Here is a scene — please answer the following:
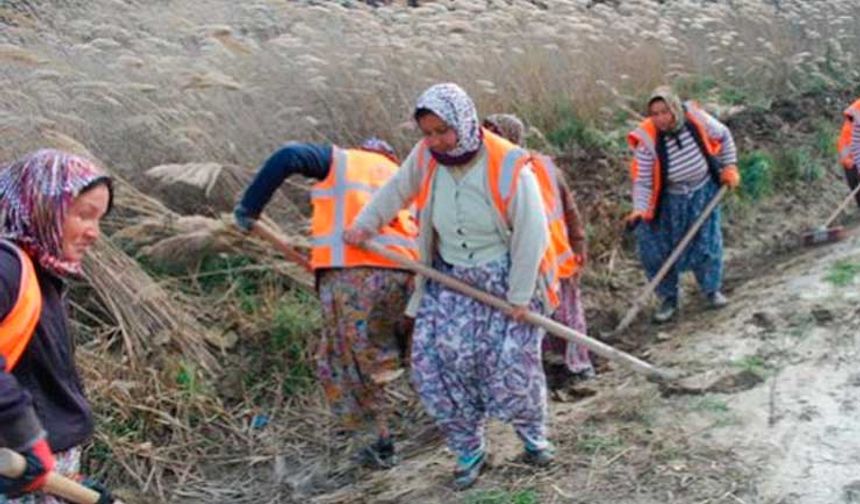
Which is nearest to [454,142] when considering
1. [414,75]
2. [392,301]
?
[392,301]

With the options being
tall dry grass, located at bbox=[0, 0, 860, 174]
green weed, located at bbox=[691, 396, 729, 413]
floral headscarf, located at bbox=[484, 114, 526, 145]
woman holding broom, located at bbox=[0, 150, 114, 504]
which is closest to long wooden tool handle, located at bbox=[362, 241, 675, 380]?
green weed, located at bbox=[691, 396, 729, 413]

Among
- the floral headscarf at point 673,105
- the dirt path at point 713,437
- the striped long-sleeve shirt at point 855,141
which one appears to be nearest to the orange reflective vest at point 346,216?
the dirt path at point 713,437

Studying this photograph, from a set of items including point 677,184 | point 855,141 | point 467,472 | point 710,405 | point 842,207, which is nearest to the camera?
point 467,472

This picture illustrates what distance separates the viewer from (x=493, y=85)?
6918 mm

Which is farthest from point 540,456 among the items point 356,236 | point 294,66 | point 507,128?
point 294,66

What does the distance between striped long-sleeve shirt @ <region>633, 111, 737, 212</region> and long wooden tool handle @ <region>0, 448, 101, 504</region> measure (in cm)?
386

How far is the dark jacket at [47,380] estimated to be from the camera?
7.18ft

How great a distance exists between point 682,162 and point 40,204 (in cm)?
399

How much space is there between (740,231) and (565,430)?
360 cm

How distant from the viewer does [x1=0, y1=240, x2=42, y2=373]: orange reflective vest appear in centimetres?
220

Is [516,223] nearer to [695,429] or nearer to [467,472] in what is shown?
[467,472]

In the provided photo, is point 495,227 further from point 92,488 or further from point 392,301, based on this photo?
point 92,488

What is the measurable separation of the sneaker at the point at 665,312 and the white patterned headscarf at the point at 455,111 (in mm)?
2752

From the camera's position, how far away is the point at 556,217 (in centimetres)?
479
